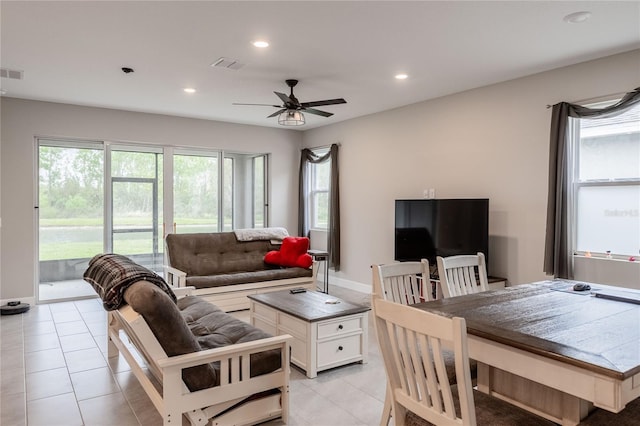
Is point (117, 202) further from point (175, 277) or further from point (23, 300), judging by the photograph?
point (175, 277)

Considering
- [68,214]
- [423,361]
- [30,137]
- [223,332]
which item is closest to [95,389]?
[223,332]

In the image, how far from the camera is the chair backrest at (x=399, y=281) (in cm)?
249

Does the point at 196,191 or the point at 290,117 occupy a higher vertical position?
the point at 290,117

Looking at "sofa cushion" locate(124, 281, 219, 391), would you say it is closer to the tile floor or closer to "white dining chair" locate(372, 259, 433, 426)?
the tile floor

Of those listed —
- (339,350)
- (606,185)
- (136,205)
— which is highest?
(606,185)

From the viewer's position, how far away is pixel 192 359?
7.24ft

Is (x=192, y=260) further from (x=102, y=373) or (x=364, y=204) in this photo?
(x=364, y=204)

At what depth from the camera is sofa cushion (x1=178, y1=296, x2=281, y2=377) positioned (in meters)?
2.49

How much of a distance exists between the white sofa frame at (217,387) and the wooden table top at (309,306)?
0.72m

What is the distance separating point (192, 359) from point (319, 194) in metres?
5.51

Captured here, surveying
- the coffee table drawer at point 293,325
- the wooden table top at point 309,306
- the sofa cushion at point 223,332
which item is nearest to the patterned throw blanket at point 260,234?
the wooden table top at point 309,306

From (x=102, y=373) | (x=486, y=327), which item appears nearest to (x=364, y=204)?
(x=102, y=373)

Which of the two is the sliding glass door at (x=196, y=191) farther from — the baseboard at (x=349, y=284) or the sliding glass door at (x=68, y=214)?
the baseboard at (x=349, y=284)

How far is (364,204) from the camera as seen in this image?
6523 millimetres
